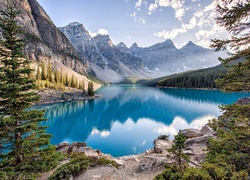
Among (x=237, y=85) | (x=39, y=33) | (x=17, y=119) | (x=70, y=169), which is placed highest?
(x=39, y=33)

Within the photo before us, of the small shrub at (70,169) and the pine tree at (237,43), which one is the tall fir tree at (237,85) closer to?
the pine tree at (237,43)

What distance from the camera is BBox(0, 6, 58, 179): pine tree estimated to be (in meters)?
8.69

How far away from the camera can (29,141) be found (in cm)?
888

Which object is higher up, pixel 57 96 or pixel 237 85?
pixel 237 85

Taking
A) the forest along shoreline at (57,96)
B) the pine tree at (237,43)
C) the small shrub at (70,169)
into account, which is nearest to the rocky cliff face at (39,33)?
the forest along shoreline at (57,96)

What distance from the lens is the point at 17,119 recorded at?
895cm

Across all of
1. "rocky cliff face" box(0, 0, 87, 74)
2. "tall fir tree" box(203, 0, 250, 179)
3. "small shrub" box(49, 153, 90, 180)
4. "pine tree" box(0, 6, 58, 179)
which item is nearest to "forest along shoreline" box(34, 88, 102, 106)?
"pine tree" box(0, 6, 58, 179)

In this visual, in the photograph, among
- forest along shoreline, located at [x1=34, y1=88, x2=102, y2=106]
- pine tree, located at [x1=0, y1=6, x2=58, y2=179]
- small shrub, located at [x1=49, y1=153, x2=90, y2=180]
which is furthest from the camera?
forest along shoreline, located at [x1=34, y1=88, x2=102, y2=106]

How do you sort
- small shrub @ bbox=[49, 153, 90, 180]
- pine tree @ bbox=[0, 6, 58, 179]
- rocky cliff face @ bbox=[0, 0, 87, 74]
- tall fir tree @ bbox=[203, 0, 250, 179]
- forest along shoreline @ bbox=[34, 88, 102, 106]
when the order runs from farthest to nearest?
1. rocky cliff face @ bbox=[0, 0, 87, 74]
2. forest along shoreline @ bbox=[34, 88, 102, 106]
3. small shrub @ bbox=[49, 153, 90, 180]
4. pine tree @ bbox=[0, 6, 58, 179]
5. tall fir tree @ bbox=[203, 0, 250, 179]

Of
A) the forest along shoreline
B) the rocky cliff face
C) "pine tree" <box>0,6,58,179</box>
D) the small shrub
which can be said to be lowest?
the forest along shoreline

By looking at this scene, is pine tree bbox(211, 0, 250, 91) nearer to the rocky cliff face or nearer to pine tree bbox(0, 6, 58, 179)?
pine tree bbox(0, 6, 58, 179)

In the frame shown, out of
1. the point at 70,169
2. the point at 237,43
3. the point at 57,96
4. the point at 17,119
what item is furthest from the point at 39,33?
the point at 237,43

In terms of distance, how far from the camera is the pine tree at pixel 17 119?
28.5ft

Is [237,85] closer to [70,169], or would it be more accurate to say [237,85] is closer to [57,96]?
[70,169]
